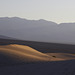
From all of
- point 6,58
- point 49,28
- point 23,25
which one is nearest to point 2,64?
point 6,58

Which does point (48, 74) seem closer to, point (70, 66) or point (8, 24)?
point (70, 66)

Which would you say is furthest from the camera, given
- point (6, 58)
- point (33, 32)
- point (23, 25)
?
point (23, 25)

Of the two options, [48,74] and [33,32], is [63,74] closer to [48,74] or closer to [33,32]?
[48,74]

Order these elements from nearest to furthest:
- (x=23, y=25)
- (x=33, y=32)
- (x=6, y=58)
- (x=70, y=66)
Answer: (x=70, y=66) → (x=6, y=58) → (x=33, y=32) → (x=23, y=25)

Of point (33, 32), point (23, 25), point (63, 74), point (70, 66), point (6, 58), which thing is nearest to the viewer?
point (63, 74)

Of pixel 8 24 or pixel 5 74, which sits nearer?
pixel 5 74

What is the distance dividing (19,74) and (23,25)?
158 metres

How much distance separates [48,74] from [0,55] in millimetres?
5529

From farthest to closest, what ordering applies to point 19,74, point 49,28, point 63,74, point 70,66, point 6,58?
point 49,28, point 6,58, point 70,66, point 19,74, point 63,74

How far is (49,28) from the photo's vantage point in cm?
15150

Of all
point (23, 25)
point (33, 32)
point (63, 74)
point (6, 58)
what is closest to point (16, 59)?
point (6, 58)

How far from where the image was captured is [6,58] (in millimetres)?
13016

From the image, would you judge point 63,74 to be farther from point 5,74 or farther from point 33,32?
point 33,32

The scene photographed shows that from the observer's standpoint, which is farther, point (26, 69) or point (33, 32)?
point (33, 32)
